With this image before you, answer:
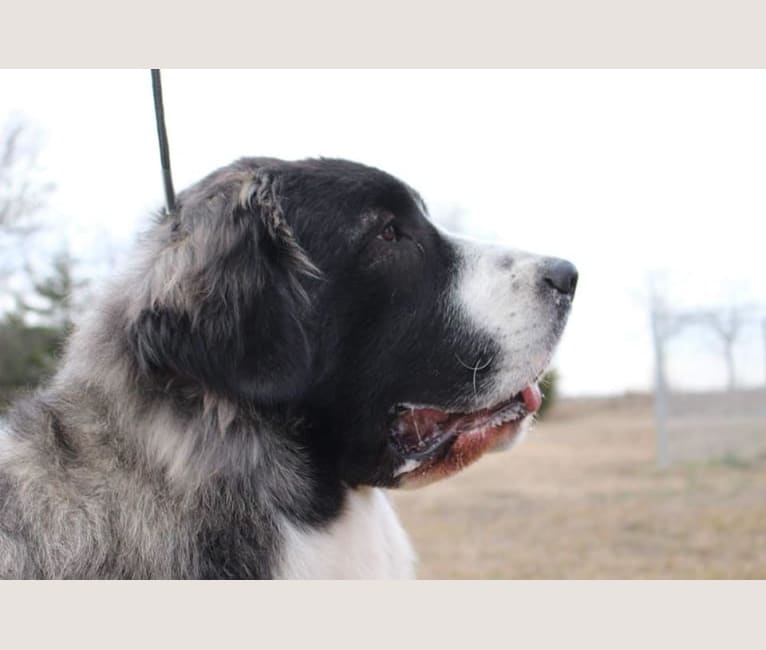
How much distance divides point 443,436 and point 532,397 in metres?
0.38

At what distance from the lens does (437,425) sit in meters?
3.07

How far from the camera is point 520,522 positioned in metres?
11.0

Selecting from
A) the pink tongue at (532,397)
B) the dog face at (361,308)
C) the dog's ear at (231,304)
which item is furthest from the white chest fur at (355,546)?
the pink tongue at (532,397)

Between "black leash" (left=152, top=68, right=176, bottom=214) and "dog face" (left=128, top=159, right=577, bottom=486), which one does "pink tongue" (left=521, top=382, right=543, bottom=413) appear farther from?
"black leash" (left=152, top=68, right=176, bottom=214)

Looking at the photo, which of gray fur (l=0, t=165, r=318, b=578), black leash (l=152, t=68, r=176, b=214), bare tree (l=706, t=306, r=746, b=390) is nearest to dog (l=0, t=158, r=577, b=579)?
gray fur (l=0, t=165, r=318, b=578)

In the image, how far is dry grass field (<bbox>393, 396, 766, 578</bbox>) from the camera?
7.87 metres

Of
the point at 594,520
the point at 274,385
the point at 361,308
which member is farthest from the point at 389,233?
the point at 594,520

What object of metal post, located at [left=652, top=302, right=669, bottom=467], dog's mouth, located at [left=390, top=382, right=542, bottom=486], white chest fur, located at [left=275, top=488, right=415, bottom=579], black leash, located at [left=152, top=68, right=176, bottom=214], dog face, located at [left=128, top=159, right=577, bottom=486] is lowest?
metal post, located at [left=652, top=302, right=669, bottom=467]

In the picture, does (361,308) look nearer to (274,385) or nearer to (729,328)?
(274,385)

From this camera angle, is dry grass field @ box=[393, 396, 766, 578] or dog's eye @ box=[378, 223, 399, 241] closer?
dog's eye @ box=[378, 223, 399, 241]

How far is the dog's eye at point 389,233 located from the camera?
3137 mm

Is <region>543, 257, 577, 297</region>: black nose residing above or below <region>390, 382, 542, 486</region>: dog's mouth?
above

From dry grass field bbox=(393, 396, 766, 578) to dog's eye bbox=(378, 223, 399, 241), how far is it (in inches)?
72.1

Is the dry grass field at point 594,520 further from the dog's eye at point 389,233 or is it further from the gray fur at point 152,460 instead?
the gray fur at point 152,460
